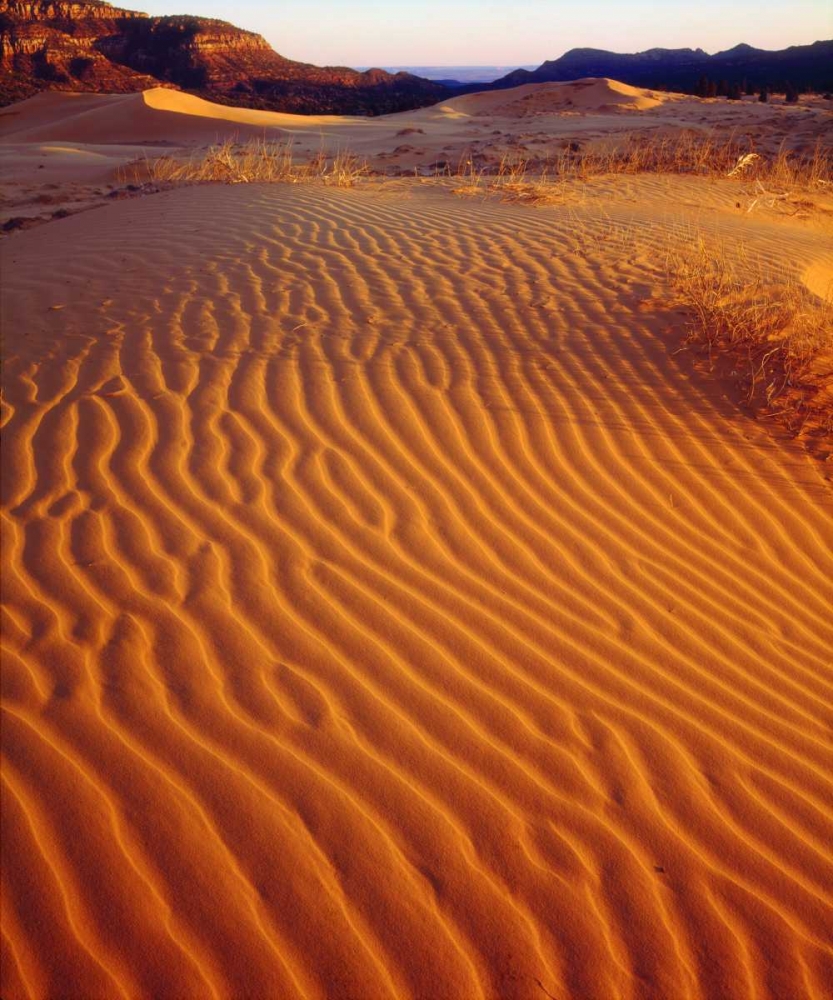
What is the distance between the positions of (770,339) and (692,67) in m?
89.7

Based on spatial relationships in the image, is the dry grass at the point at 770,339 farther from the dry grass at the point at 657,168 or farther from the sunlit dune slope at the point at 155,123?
the sunlit dune slope at the point at 155,123

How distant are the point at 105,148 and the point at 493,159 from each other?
1042cm

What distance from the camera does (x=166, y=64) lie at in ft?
158

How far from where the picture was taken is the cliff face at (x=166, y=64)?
4097 centimetres

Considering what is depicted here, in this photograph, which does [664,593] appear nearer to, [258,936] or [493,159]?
[258,936]

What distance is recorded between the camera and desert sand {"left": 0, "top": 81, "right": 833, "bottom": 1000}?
1863 mm

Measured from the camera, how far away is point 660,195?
10438 millimetres

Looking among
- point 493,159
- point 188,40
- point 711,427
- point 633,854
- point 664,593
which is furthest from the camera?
point 188,40

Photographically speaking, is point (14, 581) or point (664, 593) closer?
point (14, 581)

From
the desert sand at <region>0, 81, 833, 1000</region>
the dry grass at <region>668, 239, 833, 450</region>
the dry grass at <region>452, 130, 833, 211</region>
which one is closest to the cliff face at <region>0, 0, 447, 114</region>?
the dry grass at <region>452, 130, 833, 211</region>

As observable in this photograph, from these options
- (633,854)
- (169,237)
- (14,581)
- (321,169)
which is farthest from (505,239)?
(321,169)

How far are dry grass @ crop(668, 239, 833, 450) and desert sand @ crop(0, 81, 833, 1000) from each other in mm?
235

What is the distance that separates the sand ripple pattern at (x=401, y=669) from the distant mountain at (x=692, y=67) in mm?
39192

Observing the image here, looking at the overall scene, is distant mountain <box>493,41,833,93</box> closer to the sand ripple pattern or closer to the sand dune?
the sand dune
